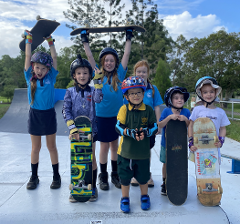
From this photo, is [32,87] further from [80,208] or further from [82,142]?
[80,208]

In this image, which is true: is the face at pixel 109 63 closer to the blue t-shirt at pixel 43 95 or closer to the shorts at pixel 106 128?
the shorts at pixel 106 128

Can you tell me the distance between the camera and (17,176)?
3543 mm

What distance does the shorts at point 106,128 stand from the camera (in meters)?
2.67

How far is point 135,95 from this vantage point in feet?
7.17

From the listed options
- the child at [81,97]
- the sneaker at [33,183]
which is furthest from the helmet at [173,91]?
the sneaker at [33,183]

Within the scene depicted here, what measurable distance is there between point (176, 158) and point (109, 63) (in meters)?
1.53

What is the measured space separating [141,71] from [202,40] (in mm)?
23693

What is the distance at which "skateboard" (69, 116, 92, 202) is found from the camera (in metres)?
2.37

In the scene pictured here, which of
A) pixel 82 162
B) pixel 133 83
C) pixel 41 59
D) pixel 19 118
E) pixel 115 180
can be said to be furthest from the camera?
pixel 19 118

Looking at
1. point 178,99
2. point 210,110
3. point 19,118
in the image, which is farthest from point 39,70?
point 19,118

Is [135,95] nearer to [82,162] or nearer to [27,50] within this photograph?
[82,162]

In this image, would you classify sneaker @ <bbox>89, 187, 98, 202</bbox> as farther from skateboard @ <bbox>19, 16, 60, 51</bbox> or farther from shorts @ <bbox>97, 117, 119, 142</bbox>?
skateboard @ <bbox>19, 16, 60, 51</bbox>

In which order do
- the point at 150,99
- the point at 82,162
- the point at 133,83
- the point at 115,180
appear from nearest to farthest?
the point at 133,83, the point at 82,162, the point at 150,99, the point at 115,180

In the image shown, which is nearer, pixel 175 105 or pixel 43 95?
pixel 175 105
